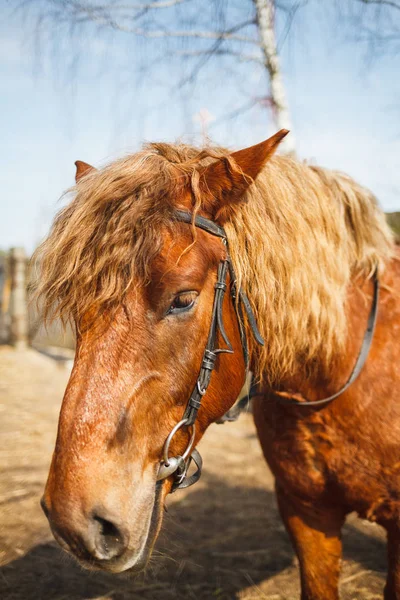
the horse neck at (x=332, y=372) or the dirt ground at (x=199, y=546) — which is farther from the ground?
the horse neck at (x=332, y=372)

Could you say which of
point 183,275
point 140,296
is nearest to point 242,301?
point 183,275

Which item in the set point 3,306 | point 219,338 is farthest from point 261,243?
point 3,306

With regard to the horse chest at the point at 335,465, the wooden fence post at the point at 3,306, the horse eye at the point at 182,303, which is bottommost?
the wooden fence post at the point at 3,306

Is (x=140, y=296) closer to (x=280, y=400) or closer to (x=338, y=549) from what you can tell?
(x=280, y=400)

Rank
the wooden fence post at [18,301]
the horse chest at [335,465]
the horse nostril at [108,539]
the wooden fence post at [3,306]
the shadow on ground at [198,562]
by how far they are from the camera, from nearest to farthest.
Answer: the horse nostril at [108,539]
the horse chest at [335,465]
the shadow on ground at [198,562]
the wooden fence post at [18,301]
the wooden fence post at [3,306]

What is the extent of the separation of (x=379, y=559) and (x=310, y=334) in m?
2.39

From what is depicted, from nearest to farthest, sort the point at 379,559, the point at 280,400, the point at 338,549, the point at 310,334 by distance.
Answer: the point at 310,334 → the point at 280,400 → the point at 338,549 → the point at 379,559

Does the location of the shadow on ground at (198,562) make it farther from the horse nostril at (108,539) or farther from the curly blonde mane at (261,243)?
the curly blonde mane at (261,243)

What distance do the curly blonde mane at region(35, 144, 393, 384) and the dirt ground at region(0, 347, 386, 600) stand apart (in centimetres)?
96

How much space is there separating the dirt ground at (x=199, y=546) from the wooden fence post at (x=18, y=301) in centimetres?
535

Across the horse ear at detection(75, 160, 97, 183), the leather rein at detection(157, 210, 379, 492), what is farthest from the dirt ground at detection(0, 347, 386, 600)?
the horse ear at detection(75, 160, 97, 183)

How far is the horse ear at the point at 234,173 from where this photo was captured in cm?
169

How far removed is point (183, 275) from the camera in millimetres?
1558

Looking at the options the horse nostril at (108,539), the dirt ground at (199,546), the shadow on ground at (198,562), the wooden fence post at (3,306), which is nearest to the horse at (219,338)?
the horse nostril at (108,539)
